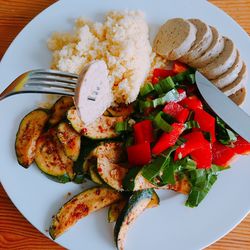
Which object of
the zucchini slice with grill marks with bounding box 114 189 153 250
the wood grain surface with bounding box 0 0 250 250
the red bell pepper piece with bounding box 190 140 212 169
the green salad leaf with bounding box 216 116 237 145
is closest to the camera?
the zucchini slice with grill marks with bounding box 114 189 153 250

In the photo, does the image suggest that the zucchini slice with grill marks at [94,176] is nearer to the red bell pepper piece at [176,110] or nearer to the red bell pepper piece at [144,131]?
the red bell pepper piece at [144,131]

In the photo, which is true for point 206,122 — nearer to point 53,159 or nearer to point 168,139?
point 168,139

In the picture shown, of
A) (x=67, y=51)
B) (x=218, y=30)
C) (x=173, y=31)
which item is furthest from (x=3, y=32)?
(x=218, y=30)

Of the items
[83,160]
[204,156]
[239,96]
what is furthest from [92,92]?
[239,96]

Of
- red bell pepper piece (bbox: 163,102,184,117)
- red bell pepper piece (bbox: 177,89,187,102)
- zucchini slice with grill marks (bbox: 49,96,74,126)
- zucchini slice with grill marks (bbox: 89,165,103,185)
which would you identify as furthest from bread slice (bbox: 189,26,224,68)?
zucchini slice with grill marks (bbox: 89,165,103,185)

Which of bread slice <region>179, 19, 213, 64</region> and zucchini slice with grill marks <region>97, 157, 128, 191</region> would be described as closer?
zucchini slice with grill marks <region>97, 157, 128, 191</region>

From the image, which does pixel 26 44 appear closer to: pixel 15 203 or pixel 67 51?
pixel 67 51

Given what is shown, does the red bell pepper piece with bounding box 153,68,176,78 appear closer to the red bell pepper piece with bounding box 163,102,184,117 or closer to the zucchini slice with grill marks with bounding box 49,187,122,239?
the red bell pepper piece with bounding box 163,102,184,117
